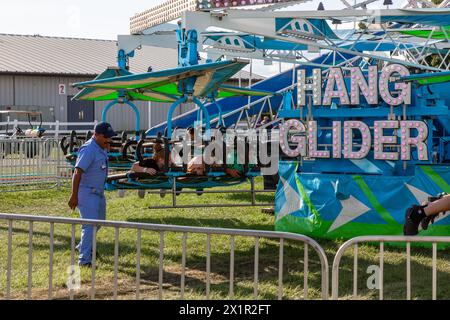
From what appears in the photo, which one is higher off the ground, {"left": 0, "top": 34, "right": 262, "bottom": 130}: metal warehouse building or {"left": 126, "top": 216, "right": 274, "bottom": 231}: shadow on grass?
{"left": 0, "top": 34, "right": 262, "bottom": 130}: metal warehouse building

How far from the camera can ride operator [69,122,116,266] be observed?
849 cm

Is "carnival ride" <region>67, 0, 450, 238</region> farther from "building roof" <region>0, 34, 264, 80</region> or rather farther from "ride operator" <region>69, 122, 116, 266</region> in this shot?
"building roof" <region>0, 34, 264, 80</region>

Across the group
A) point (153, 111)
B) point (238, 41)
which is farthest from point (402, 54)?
point (153, 111)

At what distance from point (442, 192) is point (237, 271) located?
3058 millimetres

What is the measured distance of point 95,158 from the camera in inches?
340

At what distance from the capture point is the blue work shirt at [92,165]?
28.0 ft

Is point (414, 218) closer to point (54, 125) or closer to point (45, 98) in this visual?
point (54, 125)

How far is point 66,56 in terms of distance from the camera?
1858 inches

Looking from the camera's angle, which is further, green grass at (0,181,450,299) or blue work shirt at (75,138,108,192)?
blue work shirt at (75,138,108,192)

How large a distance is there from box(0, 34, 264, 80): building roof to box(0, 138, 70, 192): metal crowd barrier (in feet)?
82.7

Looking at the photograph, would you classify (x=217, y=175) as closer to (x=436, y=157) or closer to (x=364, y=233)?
(x=364, y=233)

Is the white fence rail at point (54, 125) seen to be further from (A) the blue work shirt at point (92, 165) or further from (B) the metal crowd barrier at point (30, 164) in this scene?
(A) the blue work shirt at point (92, 165)

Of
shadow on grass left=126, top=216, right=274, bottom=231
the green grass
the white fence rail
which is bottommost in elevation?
the green grass

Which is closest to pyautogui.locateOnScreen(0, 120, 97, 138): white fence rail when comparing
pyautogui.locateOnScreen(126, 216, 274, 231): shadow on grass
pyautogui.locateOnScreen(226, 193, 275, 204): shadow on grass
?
pyautogui.locateOnScreen(226, 193, 275, 204): shadow on grass
